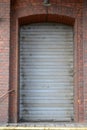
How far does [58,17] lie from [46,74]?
1.65 metres

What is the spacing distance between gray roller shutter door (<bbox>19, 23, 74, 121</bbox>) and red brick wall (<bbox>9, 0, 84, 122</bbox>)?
1.13 ft

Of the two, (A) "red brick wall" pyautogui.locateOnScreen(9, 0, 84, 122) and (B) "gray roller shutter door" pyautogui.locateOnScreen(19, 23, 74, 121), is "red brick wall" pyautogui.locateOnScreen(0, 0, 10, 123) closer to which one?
(A) "red brick wall" pyautogui.locateOnScreen(9, 0, 84, 122)

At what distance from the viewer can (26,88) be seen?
10.3 m

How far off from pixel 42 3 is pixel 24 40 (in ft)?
3.95

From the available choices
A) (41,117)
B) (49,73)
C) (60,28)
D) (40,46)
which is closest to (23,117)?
(41,117)

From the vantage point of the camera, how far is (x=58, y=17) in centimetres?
1008

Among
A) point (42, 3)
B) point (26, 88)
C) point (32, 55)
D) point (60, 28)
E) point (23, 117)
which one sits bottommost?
point (23, 117)

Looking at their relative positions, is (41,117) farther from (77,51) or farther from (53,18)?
(53,18)

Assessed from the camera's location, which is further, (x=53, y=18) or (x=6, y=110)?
(x=53, y=18)

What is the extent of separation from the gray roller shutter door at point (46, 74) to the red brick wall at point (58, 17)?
0.34m

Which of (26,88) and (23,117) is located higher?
(26,88)

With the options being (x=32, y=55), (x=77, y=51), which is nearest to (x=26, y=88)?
(x=32, y=55)

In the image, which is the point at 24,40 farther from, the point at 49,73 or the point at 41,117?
the point at 41,117

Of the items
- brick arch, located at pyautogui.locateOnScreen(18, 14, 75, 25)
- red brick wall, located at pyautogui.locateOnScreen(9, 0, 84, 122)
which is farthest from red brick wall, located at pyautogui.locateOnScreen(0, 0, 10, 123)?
brick arch, located at pyautogui.locateOnScreen(18, 14, 75, 25)
